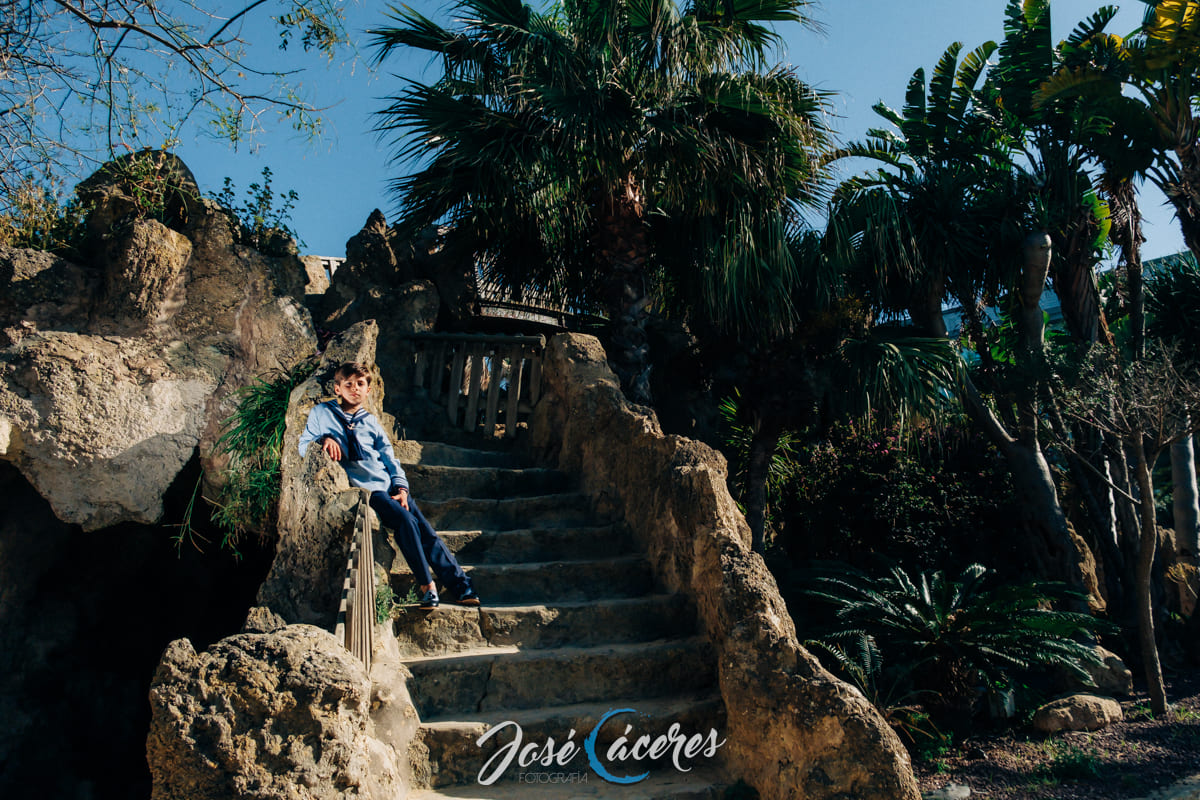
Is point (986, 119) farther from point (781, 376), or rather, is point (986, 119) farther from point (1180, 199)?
Answer: point (781, 376)

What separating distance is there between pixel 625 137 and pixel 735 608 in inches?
190

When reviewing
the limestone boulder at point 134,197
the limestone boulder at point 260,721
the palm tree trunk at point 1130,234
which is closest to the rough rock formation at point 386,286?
the limestone boulder at point 134,197

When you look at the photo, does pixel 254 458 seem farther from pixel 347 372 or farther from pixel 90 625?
pixel 90 625

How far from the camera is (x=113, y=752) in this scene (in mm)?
7488

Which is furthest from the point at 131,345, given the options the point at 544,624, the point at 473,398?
the point at 544,624

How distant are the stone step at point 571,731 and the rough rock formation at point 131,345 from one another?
343 centimetres

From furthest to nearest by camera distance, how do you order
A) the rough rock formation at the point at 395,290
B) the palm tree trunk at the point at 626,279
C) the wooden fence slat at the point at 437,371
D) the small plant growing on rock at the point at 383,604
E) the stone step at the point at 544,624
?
the rough rock formation at the point at 395,290, the wooden fence slat at the point at 437,371, the palm tree trunk at the point at 626,279, the stone step at the point at 544,624, the small plant growing on rock at the point at 383,604

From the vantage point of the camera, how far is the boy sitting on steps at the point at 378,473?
481 centimetres

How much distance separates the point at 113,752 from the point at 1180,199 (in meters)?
12.1

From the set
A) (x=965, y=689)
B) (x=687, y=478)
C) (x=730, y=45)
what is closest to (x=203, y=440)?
(x=687, y=478)

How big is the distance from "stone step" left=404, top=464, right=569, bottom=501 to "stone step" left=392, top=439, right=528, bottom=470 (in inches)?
8.7

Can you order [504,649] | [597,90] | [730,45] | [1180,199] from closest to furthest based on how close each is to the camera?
[504,649] → [597,90] → [730,45] → [1180,199]

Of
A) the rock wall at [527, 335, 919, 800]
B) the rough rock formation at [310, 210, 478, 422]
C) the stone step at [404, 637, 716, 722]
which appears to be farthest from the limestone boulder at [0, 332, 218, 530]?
the stone step at [404, 637, 716, 722]

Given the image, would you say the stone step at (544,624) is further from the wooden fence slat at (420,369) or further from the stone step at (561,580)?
the wooden fence slat at (420,369)
